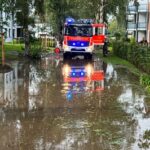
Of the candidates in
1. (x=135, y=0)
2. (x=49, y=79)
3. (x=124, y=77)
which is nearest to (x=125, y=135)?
(x=49, y=79)

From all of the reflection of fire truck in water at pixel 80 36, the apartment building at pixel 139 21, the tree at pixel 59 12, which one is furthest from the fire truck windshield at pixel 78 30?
the apartment building at pixel 139 21

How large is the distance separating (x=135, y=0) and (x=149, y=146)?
39.6 meters

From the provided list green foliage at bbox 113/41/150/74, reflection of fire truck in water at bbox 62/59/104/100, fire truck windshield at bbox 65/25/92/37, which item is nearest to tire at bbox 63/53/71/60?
fire truck windshield at bbox 65/25/92/37

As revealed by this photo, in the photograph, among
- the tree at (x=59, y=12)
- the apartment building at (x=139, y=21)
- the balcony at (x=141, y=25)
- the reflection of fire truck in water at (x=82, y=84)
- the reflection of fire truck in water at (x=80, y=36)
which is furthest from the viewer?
the balcony at (x=141, y=25)

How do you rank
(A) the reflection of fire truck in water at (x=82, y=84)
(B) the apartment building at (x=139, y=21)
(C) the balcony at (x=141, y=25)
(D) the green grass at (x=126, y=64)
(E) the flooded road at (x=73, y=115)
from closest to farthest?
1. (E) the flooded road at (x=73, y=115)
2. (A) the reflection of fire truck in water at (x=82, y=84)
3. (D) the green grass at (x=126, y=64)
4. (B) the apartment building at (x=139, y=21)
5. (C) the balcony at (x=141, y=25)

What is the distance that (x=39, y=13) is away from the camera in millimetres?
35000

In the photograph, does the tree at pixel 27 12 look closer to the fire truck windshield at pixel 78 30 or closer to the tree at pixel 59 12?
the fire truck windshield at pixel 78 30

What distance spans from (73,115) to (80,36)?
23.8 meters

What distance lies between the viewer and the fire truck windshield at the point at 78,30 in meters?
34.5

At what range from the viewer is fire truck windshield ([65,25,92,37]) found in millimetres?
34531

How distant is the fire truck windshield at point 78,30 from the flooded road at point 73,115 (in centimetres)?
1607

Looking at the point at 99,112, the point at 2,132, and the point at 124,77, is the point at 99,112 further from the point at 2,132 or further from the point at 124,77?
the point at 124,77

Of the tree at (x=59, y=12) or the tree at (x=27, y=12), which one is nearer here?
the tree at (x=27, y=12)

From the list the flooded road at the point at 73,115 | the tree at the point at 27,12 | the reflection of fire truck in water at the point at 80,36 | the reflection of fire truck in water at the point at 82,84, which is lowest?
the reflection of fire truck in water at the point at 82,84
